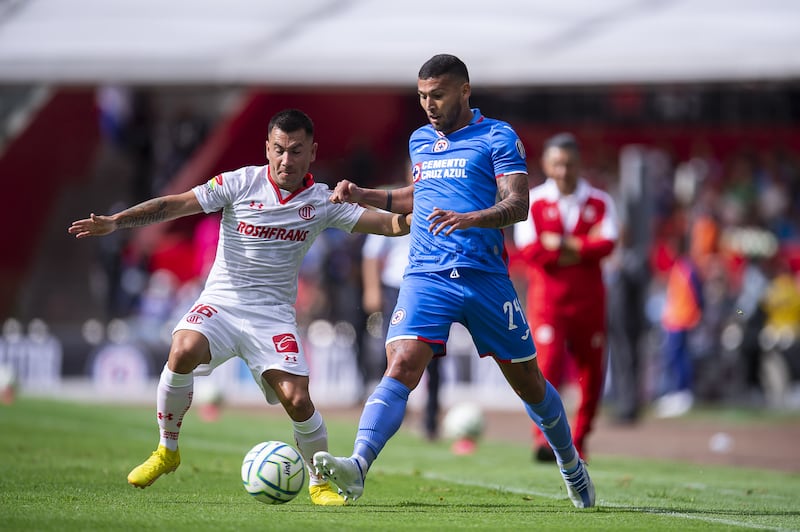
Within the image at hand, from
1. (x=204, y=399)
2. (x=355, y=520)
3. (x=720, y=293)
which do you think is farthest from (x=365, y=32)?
(x=355, y=520)

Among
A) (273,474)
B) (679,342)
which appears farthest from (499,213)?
(679,342)

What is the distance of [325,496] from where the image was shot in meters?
7.65

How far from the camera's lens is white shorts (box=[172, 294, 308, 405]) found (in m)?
7.68

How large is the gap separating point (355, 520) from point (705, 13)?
12950 mm

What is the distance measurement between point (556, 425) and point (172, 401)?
2307 millimetres

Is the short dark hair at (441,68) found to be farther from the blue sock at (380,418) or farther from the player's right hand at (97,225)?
the player's right hand at (97,225)

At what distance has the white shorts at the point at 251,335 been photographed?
7.68 metres

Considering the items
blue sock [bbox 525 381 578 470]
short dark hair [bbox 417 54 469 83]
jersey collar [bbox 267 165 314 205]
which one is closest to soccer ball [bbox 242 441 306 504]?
blue sock [bbox 525 381 578 470]

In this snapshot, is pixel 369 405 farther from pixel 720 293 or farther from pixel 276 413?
pixel 720 293

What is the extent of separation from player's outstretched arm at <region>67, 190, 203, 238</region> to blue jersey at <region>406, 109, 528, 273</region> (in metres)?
1.37

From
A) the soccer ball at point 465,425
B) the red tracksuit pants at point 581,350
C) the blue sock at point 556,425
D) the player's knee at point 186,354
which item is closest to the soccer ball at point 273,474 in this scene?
the player's knee at point 186,354

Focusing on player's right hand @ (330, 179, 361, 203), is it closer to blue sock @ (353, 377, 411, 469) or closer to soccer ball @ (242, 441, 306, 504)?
blue sock @ (353, 377, 411, 469)

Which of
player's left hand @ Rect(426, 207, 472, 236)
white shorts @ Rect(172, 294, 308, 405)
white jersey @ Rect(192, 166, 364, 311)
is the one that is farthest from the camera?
white jersey @ Rect(192, 166, 364, 311)

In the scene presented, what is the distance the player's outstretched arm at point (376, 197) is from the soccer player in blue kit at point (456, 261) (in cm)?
1
